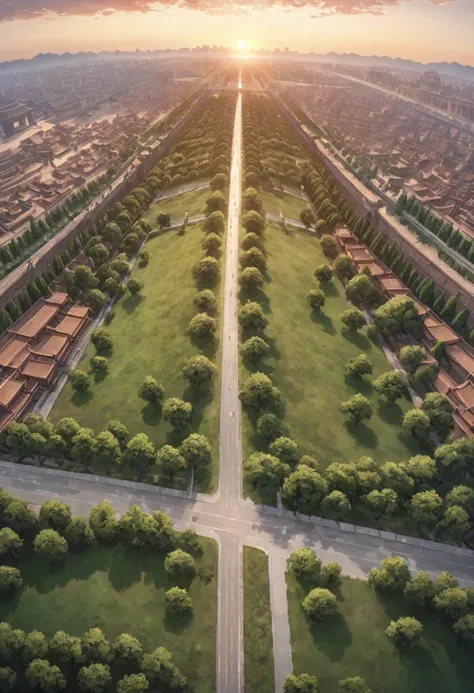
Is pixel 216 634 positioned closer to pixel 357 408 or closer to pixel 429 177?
pixel 357 408

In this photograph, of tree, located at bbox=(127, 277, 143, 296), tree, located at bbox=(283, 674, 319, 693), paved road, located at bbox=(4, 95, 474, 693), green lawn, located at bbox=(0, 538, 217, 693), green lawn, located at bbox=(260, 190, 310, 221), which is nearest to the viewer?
tree, located at bbox=(283, 674, 319, 693)

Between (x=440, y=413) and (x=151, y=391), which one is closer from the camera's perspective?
(x=440, y=413)

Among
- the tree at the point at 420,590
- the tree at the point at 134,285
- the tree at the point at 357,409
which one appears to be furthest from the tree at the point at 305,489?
the tree at the point at 134,285

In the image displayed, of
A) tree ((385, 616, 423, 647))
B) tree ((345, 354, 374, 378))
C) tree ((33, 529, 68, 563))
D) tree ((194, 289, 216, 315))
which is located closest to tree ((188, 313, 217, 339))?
tree ((194, 289, 216, 315))

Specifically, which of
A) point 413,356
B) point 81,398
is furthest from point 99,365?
point 413,356

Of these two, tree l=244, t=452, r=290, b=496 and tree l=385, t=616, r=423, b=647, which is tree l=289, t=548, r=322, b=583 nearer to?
tree l=244, t=452, r=290, b=496

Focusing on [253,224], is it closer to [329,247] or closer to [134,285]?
[329,247]
